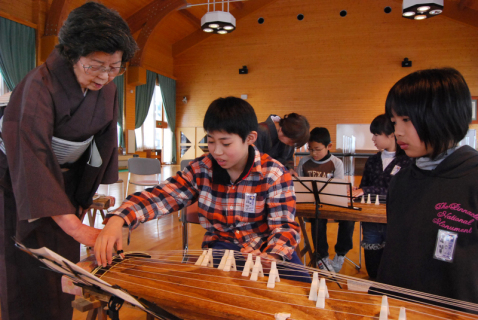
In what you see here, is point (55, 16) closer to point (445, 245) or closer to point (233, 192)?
point (233, 192)

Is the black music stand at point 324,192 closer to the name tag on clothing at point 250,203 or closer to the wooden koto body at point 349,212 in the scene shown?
the wooden koto body at point 349,212

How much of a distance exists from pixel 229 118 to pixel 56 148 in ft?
1.96

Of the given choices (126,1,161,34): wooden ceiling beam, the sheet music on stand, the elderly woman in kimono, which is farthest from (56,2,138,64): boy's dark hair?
(126,1,161,34): wooden ceiling beam

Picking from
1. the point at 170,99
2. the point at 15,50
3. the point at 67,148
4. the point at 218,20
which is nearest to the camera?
the point at 67,148

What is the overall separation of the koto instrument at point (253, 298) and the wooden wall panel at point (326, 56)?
9.21 meters

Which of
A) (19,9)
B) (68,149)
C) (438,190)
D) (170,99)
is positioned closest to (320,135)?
(438,190)

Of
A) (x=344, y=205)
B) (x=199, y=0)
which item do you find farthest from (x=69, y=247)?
(x=199, y=0)

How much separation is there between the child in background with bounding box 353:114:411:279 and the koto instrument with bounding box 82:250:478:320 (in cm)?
156

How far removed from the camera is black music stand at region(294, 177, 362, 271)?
2.06 m

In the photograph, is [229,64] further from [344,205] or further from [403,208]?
[403,208]

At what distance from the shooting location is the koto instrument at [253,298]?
67cm

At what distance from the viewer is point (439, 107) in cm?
90

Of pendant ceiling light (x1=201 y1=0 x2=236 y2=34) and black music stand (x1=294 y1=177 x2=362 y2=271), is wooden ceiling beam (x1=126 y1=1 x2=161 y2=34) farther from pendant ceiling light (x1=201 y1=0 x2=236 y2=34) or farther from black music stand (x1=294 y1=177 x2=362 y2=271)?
black music stand (x1=294 y1=177 x2=362 y2=271)

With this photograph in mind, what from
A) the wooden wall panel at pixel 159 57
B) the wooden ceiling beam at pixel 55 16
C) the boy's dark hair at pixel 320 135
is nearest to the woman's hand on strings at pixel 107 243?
the boy's dark hair at pixel 320 135
